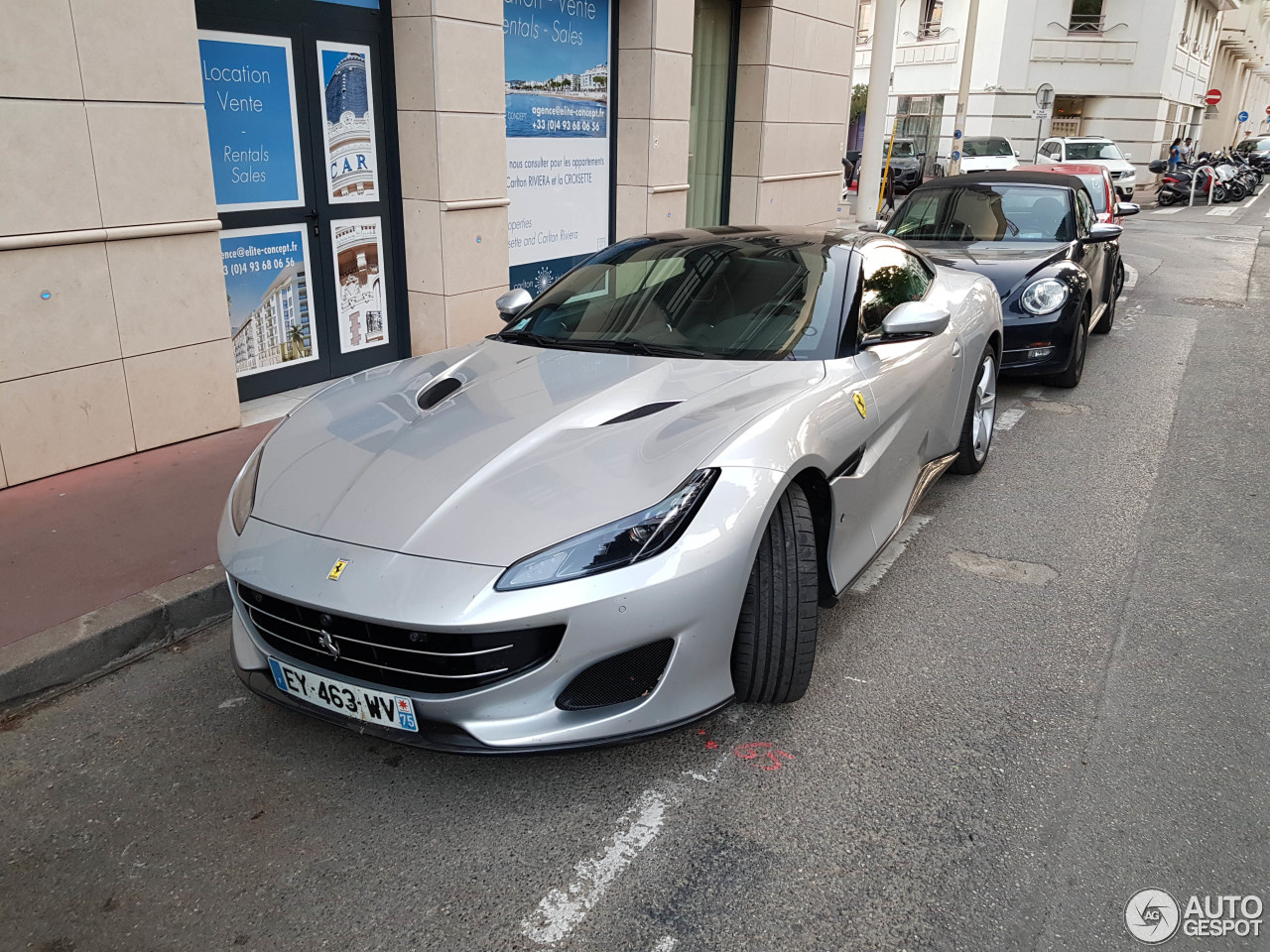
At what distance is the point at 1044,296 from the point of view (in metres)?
7.43

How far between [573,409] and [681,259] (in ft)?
4.54

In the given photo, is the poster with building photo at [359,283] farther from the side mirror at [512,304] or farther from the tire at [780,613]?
the tire at [780,613]

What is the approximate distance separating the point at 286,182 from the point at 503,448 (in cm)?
468

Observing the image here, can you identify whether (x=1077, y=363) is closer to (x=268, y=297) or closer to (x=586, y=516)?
(x=268, y=297)

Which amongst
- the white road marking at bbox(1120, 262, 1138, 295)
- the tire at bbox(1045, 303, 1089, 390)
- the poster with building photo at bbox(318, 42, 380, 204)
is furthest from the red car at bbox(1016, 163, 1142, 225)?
the poster with building photo at bbox(318, 42, 380, 204)

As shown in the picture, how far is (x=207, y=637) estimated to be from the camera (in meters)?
4.00

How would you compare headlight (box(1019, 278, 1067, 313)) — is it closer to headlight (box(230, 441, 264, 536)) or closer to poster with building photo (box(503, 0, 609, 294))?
poster with building photo (box(503, 0, 609, 294))

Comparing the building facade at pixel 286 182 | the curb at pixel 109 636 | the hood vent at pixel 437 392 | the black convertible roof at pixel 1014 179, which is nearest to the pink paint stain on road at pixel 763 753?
the hood vent at pixel 437 392

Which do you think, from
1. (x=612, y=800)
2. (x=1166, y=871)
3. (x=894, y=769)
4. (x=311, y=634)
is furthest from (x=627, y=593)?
(x=1166, y=871)

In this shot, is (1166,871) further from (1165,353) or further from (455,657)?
(1165,353)

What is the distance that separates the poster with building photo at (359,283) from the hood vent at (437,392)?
4.05 m

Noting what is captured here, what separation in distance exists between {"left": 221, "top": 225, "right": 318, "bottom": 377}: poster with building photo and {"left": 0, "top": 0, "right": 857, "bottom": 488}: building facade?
2cm

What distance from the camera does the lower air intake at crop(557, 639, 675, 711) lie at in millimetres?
2682

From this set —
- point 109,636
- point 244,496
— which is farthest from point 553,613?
Result: point 109,636
